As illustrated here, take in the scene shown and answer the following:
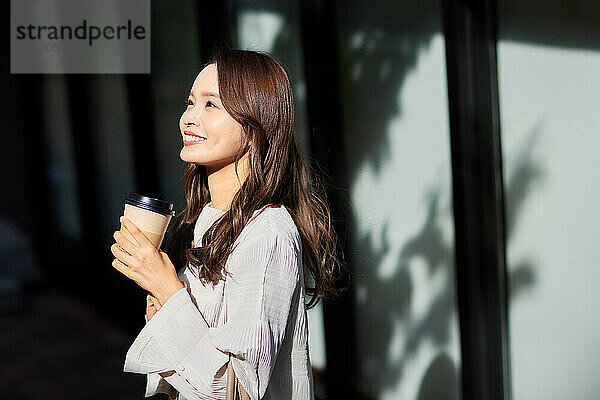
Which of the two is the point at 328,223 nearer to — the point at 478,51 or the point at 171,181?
the point at 478,51

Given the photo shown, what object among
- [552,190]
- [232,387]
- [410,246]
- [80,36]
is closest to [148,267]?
[232,387]

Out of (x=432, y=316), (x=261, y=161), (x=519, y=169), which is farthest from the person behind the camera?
(x=432, y=316)

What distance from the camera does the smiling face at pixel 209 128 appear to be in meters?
1.44

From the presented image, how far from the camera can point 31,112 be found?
346cm

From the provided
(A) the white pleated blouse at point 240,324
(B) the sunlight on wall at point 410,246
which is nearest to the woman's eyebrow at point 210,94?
(A) the white pleated blouse at point 240,324

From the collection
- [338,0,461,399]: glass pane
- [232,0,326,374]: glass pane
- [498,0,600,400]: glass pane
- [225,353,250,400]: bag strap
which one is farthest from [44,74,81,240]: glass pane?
[225,353,250,400]: bag strap

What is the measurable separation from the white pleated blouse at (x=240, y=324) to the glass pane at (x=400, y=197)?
1.63m

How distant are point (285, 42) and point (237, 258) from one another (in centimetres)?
229

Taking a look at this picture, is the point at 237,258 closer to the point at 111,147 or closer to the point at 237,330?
the point at 237,330

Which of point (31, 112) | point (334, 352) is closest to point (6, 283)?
point (31, 112)

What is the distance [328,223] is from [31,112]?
7.47ft

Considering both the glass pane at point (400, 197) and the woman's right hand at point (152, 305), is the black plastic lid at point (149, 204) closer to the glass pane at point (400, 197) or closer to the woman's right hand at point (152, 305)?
the woman's right hand at point (152, 305)

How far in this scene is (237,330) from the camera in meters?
1.28

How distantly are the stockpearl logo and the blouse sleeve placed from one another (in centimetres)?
241
